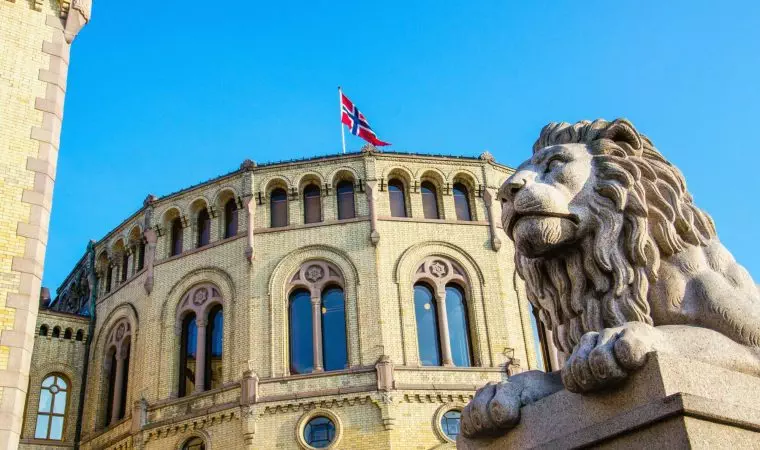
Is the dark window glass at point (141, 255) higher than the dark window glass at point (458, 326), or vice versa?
the dark window glass at point (141, 255)

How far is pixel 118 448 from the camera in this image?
1094 inches

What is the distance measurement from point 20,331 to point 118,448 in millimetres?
18769

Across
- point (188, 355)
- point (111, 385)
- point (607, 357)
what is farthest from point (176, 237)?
point (607, 357)

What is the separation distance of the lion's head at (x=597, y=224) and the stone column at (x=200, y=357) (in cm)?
2427

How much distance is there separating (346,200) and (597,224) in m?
24.9

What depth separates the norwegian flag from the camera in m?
31.0

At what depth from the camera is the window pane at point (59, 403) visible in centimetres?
3011

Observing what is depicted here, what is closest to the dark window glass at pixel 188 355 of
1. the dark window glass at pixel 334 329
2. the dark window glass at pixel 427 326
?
the dark window glass at pixel 334 329

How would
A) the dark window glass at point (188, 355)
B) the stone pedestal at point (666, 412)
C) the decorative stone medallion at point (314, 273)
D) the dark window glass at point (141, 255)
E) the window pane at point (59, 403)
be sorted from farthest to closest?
the dark window glass at point (141, 255)
the window pane at point (59, 403)
the dark window glass at point (188, 355)
the decorative stone medallion at point (314, 273)
the stone pedestal at point (666, 412)

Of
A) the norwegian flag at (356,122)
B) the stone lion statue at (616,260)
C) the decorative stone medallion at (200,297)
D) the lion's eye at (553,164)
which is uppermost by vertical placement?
the norwegian flag at (356,122)

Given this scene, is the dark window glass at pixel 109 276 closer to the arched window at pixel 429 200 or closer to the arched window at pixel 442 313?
the arched window at pixel 442 313

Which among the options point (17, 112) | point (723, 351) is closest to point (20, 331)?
point (17, 112)

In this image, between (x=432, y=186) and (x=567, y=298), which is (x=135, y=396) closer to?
(x=432, y=186)

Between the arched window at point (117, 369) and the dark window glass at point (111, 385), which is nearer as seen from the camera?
the arched window at point (117, 369)
